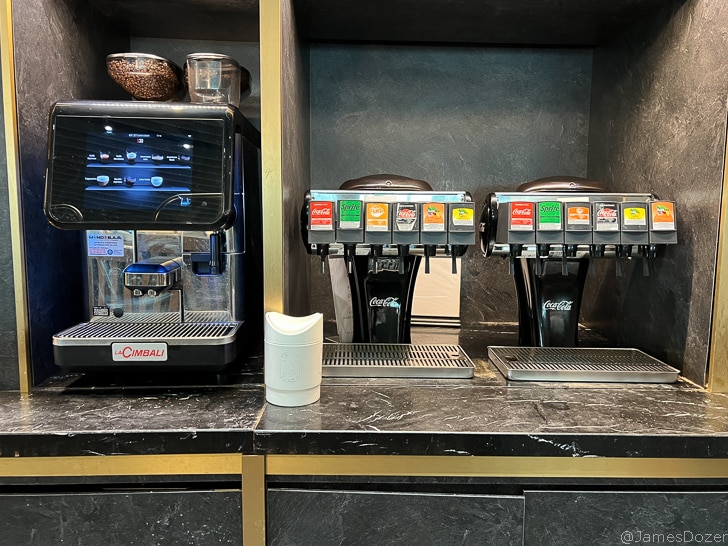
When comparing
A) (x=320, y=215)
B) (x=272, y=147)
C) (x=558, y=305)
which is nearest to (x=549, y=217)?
(x=558, y=305)

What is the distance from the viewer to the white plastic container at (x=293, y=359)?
95 centimetres

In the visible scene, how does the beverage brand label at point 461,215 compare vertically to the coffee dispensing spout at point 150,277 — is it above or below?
above

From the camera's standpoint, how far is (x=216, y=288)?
1.12m

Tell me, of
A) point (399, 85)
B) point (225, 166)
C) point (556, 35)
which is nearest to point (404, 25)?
point (399, 85)

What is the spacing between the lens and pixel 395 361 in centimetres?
120

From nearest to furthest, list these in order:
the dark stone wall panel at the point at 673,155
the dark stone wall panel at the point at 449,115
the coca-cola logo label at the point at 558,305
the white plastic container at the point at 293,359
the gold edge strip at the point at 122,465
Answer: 1. the gold edge strip at the point at 122,465
2. the white plastic container at the point at 293,359
3. the dark stone wall panel at the point at 673,155
4. the coca-cola logo label at the point at 558,305
5. the dark stone wall panel at the point at 449,115

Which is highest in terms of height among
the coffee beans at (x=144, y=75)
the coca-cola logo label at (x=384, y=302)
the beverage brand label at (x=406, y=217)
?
the coffee beans at (x=144, y=75)

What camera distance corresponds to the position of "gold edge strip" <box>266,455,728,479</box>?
0.86 metres

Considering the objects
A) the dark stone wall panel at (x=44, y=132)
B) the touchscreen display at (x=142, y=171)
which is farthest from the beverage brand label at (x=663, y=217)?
the dark stone wall panel at (x=44, y=132)

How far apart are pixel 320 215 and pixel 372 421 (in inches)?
18.2

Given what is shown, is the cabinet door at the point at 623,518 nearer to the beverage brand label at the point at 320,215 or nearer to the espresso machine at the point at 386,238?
the espresso machine at the point at 386,238

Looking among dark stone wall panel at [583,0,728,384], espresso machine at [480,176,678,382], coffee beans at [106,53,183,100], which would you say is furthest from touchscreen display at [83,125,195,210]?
dark stone wall panel at [583,0,728,384]

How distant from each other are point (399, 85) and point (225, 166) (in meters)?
0.89

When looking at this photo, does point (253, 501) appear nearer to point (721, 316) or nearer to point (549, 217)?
point (549, 217)
